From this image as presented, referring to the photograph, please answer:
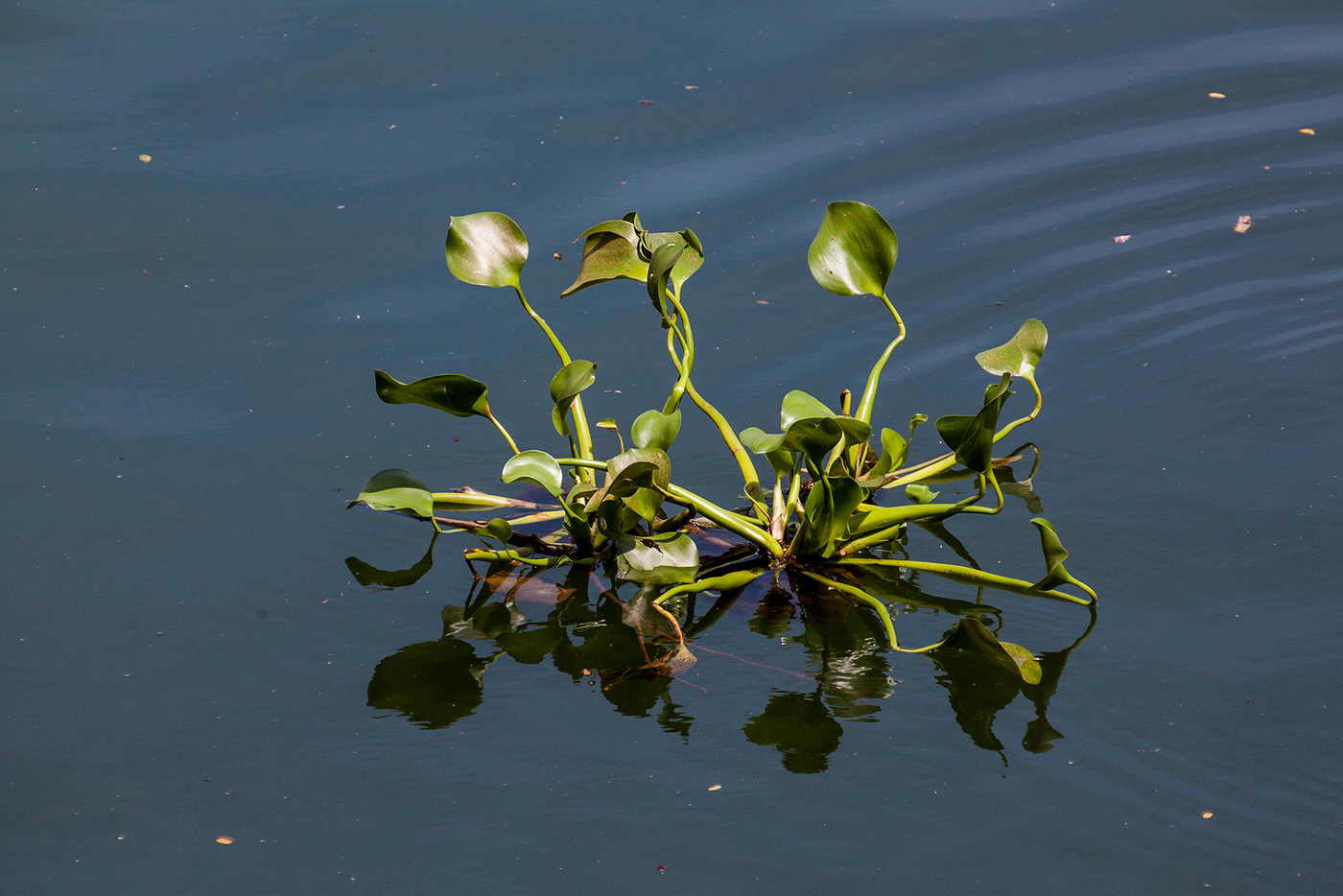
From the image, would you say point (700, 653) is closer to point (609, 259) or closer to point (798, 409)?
point (798, 409)

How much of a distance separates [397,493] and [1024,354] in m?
0.80

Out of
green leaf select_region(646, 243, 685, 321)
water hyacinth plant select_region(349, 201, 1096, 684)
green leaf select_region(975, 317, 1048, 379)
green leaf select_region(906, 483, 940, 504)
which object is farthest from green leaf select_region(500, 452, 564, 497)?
green leaf select_region(975, 317, 1048, 379)

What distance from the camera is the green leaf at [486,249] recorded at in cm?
177

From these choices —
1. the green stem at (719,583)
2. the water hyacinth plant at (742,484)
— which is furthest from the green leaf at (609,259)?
the green stem at (719,583)

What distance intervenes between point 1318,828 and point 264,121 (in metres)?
2.37

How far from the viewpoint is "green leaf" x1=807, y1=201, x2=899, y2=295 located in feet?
5.61

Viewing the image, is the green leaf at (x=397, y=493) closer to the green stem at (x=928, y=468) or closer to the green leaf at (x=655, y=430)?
the green leaf at (x=655, y=430)

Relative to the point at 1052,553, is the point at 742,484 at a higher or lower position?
lower

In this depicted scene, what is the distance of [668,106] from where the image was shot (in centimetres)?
291

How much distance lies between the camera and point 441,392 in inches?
63.5

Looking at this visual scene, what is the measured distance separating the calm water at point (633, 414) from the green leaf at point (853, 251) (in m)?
0.32

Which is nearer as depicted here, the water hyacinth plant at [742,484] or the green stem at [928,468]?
the water hyacinth plant at [742,484]

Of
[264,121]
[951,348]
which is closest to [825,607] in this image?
[951,348]

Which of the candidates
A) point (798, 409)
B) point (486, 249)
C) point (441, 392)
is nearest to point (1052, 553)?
point (798, 409)
